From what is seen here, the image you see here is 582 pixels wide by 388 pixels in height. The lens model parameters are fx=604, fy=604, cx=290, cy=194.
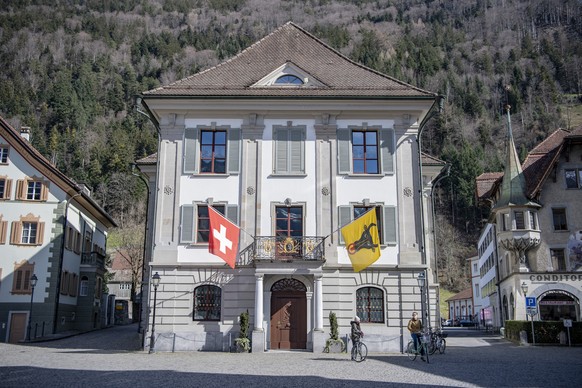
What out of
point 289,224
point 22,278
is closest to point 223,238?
point 289,224

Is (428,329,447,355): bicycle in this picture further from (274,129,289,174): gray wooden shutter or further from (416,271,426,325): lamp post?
(274,129,289,174): gray wooden shutter

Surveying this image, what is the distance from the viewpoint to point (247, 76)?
28766 millimetres

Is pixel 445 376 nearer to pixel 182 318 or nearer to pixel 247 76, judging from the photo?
pixel 182 318

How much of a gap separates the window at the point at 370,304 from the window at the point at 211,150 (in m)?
7.80

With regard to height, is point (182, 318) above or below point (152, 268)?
below

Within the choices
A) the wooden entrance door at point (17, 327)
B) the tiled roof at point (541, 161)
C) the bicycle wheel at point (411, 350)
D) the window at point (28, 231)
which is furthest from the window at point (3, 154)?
the tiled roof at point (541, 161)

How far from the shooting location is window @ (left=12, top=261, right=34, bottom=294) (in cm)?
3644

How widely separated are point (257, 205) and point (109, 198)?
8422 centimetres

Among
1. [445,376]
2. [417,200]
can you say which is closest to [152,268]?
[417,200]

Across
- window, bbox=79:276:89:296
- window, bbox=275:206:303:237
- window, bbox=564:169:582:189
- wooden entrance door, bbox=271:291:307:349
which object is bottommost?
wooden entrance door, bbox=271:291:307:349

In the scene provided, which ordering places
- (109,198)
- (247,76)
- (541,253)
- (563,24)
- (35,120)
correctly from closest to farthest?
1. (247,76)
2. (541,253)
3. (109,198)
4. (35,120)
5. (563,24)

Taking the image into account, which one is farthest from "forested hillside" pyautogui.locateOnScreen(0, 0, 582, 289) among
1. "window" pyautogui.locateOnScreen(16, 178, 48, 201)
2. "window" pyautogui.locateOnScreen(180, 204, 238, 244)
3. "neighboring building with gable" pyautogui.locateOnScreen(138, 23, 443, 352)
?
"window" pyautogui.locateOnScreen(180, 204, 238, 244)

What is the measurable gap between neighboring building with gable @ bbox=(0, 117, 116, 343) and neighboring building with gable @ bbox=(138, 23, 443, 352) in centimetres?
1359

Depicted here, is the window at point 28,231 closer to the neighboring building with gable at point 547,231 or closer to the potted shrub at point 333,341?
the potted shrub at point 333,341
